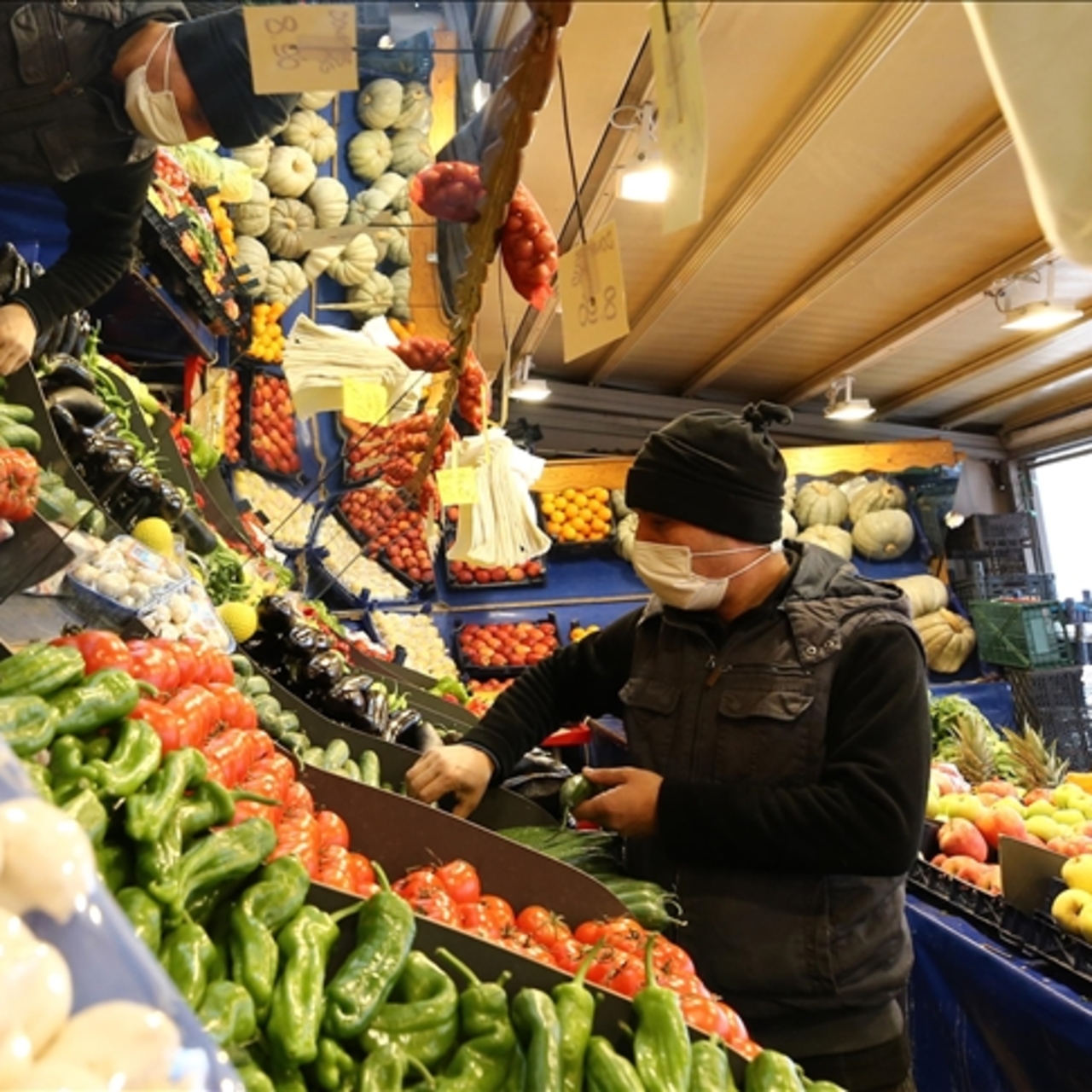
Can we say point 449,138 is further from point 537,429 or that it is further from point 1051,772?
point 537,429

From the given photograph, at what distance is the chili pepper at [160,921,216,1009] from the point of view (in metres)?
1.07

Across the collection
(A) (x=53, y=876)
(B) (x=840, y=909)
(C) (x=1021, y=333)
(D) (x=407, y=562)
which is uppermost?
(C) (x=1021, y=333)

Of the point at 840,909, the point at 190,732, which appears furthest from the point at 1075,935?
the point at 190,732

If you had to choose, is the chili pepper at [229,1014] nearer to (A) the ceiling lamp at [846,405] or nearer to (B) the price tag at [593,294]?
(B) the price tag at [593,294]

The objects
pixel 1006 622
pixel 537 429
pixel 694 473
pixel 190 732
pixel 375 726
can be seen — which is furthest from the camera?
pixel 537 429

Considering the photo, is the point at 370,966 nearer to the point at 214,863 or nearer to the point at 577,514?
the point at 214,863

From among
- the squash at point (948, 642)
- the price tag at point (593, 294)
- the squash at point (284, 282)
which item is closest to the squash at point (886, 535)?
the squash at point (948, 642)

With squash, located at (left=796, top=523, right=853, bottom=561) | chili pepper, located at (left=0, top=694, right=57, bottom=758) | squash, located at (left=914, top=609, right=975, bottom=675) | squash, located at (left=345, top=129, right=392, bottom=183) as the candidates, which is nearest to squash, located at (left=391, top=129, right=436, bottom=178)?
squash, located at (left=345, top=129, right=392, bottom=183)

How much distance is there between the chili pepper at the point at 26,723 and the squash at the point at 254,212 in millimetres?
4871

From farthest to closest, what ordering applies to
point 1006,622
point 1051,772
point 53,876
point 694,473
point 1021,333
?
point 1021,333
point 1006,622
point 1051,772
point 694,473
point 53,876

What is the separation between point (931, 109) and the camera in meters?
2.03

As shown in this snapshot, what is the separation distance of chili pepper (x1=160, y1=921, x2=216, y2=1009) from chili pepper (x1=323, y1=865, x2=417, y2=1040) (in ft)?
0.56

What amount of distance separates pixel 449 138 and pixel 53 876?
1596mm

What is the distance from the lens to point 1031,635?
22.7 feet
